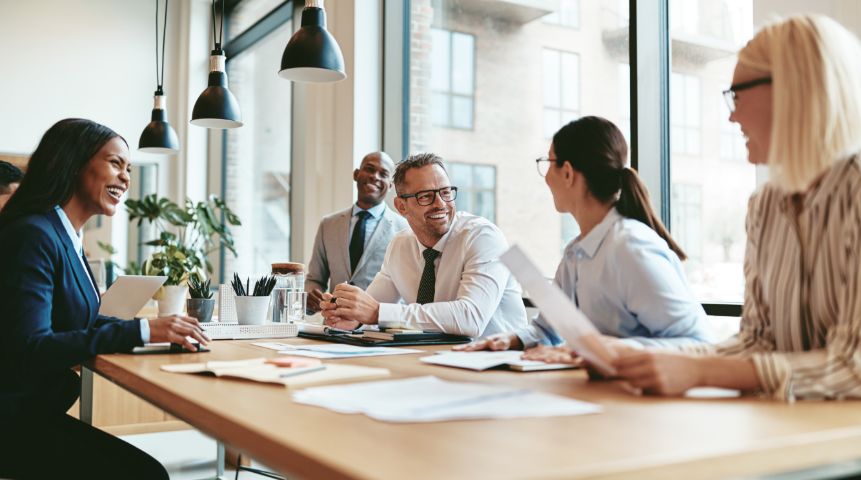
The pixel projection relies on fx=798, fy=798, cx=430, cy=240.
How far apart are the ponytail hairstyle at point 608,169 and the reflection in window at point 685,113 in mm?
1444

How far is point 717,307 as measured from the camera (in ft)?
10.5

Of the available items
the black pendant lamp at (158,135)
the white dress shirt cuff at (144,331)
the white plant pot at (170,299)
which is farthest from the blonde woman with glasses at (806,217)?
the black pendant lamp at (158,135)

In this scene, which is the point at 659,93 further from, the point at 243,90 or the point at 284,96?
the point at 243,90

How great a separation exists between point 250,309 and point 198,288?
230 millimetres

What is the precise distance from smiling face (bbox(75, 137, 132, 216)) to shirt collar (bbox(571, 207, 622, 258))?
1.41 meters

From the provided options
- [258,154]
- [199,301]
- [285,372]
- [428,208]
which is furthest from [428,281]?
[258,154]

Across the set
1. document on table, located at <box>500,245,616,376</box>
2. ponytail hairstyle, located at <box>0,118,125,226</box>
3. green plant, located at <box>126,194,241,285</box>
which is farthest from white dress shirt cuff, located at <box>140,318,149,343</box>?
green plant, located at <box>126,194,241,285</box>

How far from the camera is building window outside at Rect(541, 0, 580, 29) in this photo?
4.14m

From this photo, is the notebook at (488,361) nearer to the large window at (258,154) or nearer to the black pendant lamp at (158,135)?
the black pendant lamp at (158,135)

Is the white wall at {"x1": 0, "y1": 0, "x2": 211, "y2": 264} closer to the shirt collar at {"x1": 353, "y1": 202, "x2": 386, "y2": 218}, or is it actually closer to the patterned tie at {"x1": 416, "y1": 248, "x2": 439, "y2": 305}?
the shirt collar at {"x1": 353, "y1": 202, "x2": 386, "y2": 218}

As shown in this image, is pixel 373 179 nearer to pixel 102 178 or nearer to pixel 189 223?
pixel 102 178

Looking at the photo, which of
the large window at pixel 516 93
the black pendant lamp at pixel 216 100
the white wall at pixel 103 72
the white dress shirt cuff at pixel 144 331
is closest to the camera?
the white dress shirt cuff at pixel 144 331

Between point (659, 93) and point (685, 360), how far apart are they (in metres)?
2.42

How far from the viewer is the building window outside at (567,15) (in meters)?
4.14
